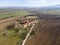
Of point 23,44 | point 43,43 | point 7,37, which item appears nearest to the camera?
point 23,44

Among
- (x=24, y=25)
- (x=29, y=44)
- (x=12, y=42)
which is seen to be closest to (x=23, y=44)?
(x=29, y=44)

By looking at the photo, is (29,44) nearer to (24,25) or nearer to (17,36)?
(17,36)

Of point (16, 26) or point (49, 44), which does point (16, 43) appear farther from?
point (16, 26)

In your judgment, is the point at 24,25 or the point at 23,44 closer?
the point at 23,44

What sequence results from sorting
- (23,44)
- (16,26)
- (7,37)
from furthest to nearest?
1. (16,26)
2. (7,37)
3. (23,44)

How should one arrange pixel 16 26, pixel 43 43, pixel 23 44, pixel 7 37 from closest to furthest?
pixel 23 44, pixel 43 43, pixel 7 37, pixel 16 26

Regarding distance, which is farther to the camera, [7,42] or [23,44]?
[7,42]

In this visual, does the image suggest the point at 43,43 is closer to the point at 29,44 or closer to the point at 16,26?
the point at 29,44

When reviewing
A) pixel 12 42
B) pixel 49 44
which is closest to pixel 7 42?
pixel 12 42
